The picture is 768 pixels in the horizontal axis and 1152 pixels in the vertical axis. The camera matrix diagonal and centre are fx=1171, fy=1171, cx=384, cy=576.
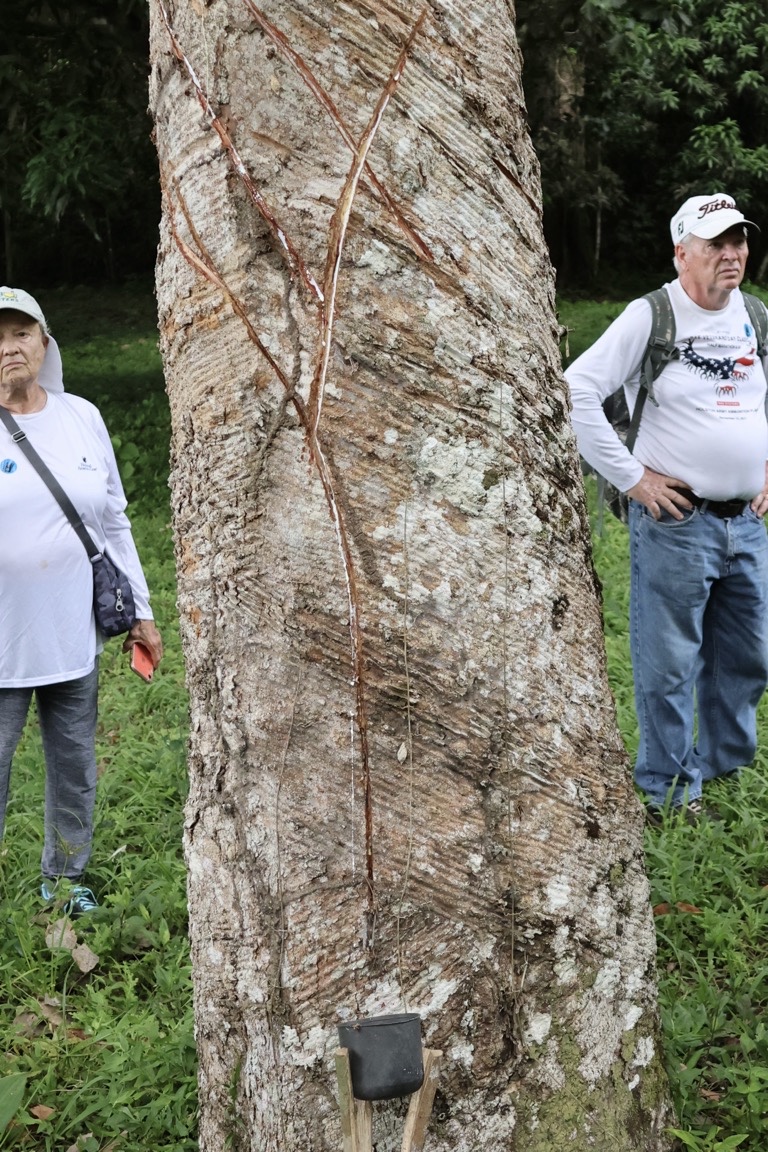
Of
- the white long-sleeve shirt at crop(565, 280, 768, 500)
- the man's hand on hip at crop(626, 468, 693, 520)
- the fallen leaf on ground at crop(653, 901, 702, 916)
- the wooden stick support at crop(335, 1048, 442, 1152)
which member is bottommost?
the fallen leaf on ground at crop(653, 901, 702, 916)

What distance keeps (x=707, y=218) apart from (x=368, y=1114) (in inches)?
115

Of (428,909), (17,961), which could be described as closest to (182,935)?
(17,961)

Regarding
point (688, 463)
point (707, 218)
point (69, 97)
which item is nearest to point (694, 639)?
point (688, 463)

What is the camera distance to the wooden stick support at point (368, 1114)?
1.73m

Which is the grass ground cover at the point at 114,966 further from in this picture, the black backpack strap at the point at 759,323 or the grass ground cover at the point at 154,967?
the black backpack strap at the point at 759,323

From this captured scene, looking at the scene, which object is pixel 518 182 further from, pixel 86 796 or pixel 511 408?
pixel 86 796

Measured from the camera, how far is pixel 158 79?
2068 mm

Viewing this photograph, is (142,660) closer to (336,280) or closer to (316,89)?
(336,280)

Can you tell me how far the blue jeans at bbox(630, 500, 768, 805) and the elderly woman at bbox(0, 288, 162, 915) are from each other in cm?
167

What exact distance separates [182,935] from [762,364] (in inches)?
103

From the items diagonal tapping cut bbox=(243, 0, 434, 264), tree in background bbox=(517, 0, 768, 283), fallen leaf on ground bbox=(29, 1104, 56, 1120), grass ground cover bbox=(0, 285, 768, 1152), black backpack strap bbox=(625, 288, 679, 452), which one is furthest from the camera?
tree in background bbox=(517, 0, 768, 283)

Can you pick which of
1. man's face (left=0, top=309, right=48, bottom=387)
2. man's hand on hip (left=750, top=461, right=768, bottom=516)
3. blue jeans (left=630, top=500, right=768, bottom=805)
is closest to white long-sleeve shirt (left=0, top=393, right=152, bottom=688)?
man's face (left=0, top=309, right=48, bottom=387)

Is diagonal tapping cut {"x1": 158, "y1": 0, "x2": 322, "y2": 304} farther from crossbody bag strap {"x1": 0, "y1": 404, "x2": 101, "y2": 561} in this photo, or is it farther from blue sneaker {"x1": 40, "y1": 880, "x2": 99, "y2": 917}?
blue sneaker {"x1": 40, "y1": 880, "x2": 99, "y2": 917}

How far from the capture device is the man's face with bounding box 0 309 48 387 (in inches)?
133
